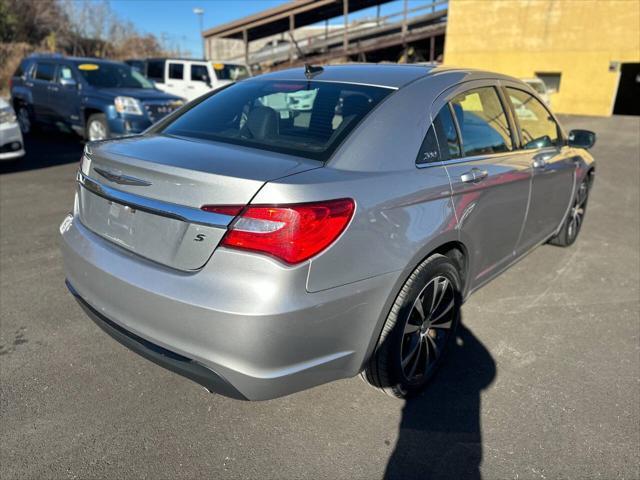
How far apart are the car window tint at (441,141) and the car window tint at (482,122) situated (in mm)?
125

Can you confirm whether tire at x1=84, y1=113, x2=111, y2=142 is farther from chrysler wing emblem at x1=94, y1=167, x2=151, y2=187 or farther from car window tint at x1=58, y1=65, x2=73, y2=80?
chrysler wing emblem at x1=94, y1=167, x2=151, y2=187

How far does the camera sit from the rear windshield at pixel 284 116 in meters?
2.39

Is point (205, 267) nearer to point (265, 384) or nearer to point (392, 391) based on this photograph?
point (265, 384)

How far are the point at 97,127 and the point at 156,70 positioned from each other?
256 inches

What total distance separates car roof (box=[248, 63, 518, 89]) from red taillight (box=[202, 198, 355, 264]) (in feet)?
3.78

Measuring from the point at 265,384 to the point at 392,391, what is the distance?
0.84m

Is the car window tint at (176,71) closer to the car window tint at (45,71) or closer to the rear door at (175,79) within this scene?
the rear door at (175,79)

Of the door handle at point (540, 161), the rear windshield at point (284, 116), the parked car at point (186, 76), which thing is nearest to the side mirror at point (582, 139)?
the door handle at point (540, 161)

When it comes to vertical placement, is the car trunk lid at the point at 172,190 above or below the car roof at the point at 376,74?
below

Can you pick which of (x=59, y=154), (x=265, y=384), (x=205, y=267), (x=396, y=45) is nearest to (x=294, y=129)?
(x=205, y=267)

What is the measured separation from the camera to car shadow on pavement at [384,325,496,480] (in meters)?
2.21

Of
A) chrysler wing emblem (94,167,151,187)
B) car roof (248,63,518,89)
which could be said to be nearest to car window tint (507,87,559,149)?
car roof (248,63,518,89)

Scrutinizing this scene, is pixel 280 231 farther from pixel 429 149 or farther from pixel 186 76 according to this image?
pixel 186 76

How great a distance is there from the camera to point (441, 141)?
2645 mm
